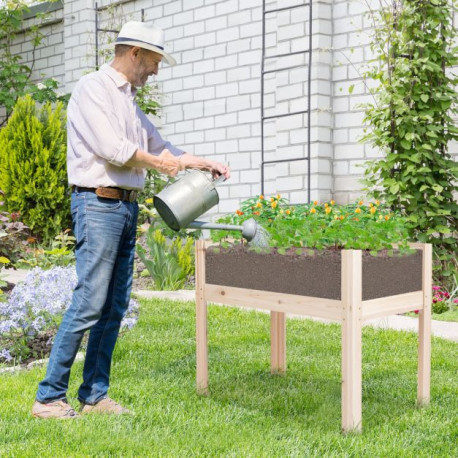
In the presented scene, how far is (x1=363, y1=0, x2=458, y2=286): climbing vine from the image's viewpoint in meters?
6.11

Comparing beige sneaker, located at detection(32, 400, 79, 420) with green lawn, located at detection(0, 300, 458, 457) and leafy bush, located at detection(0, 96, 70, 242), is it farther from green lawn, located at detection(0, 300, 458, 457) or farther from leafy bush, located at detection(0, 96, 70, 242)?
leafy bush, located at detection(0, 96, 70, 242)

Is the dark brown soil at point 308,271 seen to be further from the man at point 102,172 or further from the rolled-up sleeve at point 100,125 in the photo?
the rolled-up sleeve at point 100,125

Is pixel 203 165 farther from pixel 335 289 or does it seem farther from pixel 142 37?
pixel 335 289

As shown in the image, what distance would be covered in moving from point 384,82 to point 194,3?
3.40m

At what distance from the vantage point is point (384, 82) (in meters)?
6.38

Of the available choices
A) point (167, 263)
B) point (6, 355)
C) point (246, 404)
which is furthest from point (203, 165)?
point (167, 263)

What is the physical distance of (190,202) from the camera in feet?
9.93

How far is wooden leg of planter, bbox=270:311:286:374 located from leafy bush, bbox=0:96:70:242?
5.03 metres

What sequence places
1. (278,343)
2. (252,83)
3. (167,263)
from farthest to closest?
(252,83), (167,263), (278,343)

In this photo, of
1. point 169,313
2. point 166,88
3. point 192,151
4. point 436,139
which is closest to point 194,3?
point 166,88

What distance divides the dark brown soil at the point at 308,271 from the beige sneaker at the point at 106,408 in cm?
72

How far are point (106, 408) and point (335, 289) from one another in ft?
3.62

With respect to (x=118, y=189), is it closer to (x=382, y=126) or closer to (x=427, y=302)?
(x=427, y=302)

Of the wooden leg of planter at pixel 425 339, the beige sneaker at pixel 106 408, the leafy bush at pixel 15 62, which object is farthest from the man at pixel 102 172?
the leafy bush at pixel 15 62
